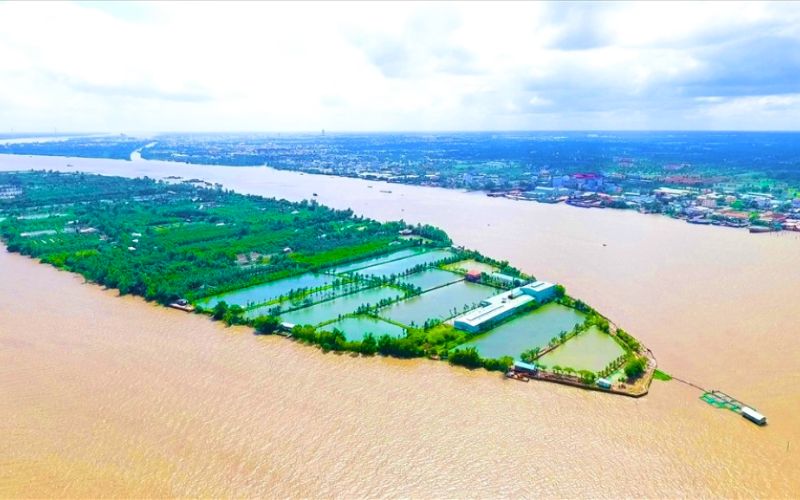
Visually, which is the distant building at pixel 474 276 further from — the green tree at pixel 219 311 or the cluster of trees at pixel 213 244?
the green tree at pixel 219 311

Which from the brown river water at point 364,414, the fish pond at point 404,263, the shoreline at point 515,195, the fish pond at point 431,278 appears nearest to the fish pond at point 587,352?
A: the brown river water at point 364,414

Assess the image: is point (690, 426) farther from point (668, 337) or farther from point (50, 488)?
point (50, 488)

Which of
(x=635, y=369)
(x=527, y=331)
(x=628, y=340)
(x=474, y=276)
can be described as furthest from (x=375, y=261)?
(x=635, y=369)

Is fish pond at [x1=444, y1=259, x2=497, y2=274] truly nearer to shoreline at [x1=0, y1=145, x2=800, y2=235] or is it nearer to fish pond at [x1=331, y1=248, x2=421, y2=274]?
fish pond at [x1=331, y1=248, x2=421, y2=274]

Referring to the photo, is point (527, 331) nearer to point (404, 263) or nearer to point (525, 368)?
point (525, 368)

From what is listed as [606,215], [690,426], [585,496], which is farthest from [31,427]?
[606,215]

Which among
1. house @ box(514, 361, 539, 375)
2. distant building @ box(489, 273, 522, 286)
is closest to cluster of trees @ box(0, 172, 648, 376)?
house @ box(514, 361, 539, 375)
